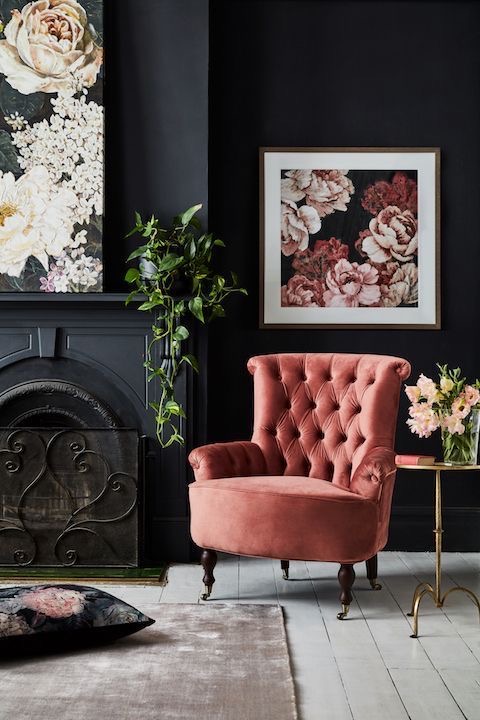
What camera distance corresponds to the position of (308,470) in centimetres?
411

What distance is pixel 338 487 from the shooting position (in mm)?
3715

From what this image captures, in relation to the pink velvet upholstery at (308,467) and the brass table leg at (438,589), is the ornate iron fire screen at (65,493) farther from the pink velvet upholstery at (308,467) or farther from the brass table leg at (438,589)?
the brass table leg at (438,589)

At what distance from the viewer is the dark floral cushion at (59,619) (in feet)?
9.20

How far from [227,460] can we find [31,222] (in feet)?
4.91

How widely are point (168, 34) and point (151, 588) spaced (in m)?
2.67

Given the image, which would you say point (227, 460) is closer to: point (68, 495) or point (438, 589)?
point (68, 495)

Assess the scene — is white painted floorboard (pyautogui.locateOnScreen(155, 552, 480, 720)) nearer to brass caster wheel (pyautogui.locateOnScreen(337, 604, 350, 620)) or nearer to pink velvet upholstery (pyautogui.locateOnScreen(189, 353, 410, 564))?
brass caster wheel (pyautogui.locateOnScreen(337, 604, 350, 620))

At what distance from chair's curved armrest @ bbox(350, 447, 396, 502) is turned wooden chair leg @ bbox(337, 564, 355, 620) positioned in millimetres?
295

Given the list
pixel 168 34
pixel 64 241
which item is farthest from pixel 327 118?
pixel 64 241

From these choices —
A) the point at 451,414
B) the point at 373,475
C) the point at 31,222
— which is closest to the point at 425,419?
the point at 451,414

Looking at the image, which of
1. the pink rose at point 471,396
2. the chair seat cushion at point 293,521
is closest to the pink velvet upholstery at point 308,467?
the chair seat cushion at point 293,521

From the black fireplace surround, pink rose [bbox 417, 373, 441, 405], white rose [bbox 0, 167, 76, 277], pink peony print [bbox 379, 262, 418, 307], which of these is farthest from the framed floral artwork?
pink rose [bbox 417, 373, 441, 405]

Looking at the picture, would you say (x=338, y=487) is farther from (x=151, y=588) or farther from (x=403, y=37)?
(x=403, y=37)

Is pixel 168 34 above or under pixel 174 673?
above
